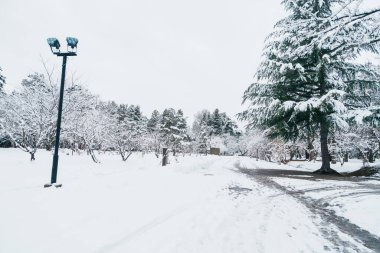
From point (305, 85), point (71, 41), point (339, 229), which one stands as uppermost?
point (305, 85)

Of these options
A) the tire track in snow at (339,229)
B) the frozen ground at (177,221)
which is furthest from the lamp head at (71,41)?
the tire track in snow at (339,229)

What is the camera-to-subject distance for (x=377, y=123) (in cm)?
1379

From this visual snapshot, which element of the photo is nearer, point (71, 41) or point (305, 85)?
point (71, 41)

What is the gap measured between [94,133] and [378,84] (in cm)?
2216

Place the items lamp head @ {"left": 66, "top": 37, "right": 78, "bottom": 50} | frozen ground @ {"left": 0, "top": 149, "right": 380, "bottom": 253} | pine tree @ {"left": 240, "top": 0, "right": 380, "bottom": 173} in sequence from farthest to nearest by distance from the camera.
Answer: pine tree @ {"left": 240, "top": 0, "right": 380, "bottom": 173}, lamp head @ {"left": 66, "top": 37, "right": 78, "bottom": 50}, frozen ground @ {"left": 0, "top": 149, "right": 380, "bottom": 253}

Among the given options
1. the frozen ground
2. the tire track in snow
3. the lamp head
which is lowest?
the tire track in snow

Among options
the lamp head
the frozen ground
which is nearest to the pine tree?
the frozen ground

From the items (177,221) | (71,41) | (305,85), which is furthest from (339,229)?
(305,85)

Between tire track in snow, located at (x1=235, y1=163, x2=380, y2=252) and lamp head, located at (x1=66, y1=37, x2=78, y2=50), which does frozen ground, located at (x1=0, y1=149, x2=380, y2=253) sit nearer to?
tire track in snow, located at (x1=235, y1=163, x2=380, y2=252)

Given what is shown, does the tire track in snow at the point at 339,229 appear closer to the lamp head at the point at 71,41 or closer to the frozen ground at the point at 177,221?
the frozen ground at the point at 177,221

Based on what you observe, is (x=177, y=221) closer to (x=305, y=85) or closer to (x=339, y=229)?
(x=339, y=229)

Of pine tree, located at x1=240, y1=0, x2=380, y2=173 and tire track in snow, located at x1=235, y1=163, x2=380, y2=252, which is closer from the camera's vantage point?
tire track in snow, located at x1=235, y1=163, x2=380, y2=252

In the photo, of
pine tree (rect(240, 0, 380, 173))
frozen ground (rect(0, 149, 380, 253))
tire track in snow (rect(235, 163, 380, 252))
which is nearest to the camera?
frozen ground (rect(0, 149, 380, 253))

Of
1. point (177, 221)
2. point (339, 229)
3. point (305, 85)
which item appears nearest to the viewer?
point (339, 229)
